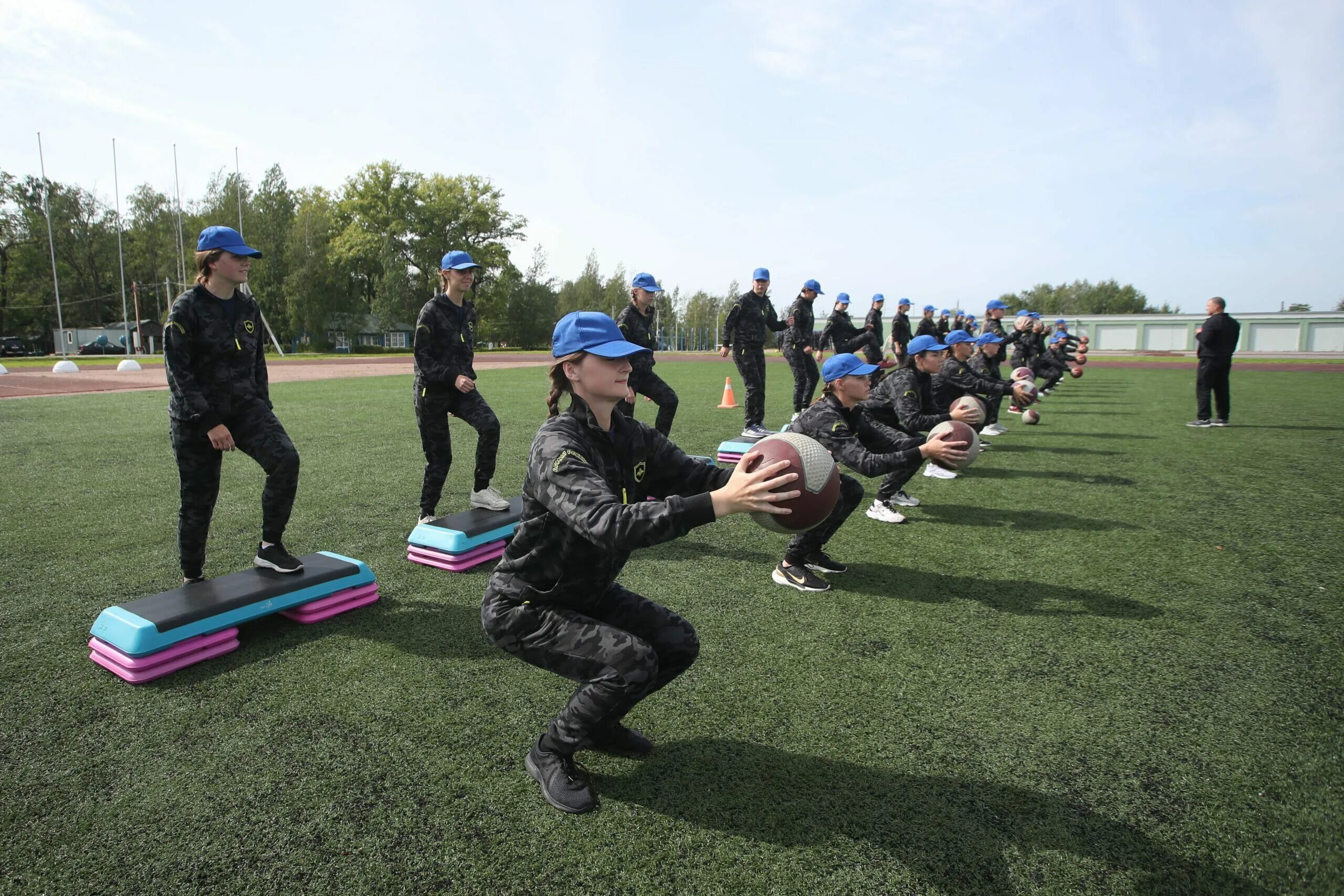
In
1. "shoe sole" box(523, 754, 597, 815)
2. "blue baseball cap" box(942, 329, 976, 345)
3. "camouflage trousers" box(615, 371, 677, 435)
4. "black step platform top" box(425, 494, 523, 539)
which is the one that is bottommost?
"shoe sole" box(523, 754, 597, 815)

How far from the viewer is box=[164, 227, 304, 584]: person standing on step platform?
459cm

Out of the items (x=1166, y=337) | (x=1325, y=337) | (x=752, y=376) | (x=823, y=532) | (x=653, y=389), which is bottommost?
(x=823, y=532)

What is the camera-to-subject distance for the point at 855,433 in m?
6.17

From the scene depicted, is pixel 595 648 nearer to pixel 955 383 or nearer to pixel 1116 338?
pixel 955 383

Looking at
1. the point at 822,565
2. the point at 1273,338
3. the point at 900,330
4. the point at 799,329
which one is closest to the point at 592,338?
the point at 822,565

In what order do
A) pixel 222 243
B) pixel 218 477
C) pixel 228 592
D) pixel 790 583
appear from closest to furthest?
pixel 228 592, pixel 222 243, pixel 218 477, pixel 790 583

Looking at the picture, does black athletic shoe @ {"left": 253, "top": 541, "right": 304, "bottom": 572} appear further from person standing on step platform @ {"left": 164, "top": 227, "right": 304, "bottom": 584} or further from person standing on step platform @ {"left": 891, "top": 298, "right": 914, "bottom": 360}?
person standing on step platform @ {"left": 891, "top": 298, "right": 914, "bottom": 360}

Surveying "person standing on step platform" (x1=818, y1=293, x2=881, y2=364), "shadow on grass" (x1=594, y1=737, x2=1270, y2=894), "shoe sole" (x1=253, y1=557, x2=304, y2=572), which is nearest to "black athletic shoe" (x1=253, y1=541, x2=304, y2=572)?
"shoe sole" (x1=253, y1=557, x2=304, y2=572)

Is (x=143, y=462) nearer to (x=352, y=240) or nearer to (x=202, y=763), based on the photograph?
(x=202, y=763)

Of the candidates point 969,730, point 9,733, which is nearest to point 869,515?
point 969,730

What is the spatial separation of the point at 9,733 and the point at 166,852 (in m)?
1.52

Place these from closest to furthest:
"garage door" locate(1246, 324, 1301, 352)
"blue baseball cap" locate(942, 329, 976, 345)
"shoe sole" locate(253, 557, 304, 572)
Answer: "shoe sole" locate(253, 557, 304, 572) < "blue baseball cap" locate(942, 329, 976, 345) < "garage door" locate(1246, 324, 1301, 352)

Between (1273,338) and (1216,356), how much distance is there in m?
70.4

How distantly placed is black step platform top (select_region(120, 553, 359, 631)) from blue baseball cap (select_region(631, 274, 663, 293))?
197 inches
